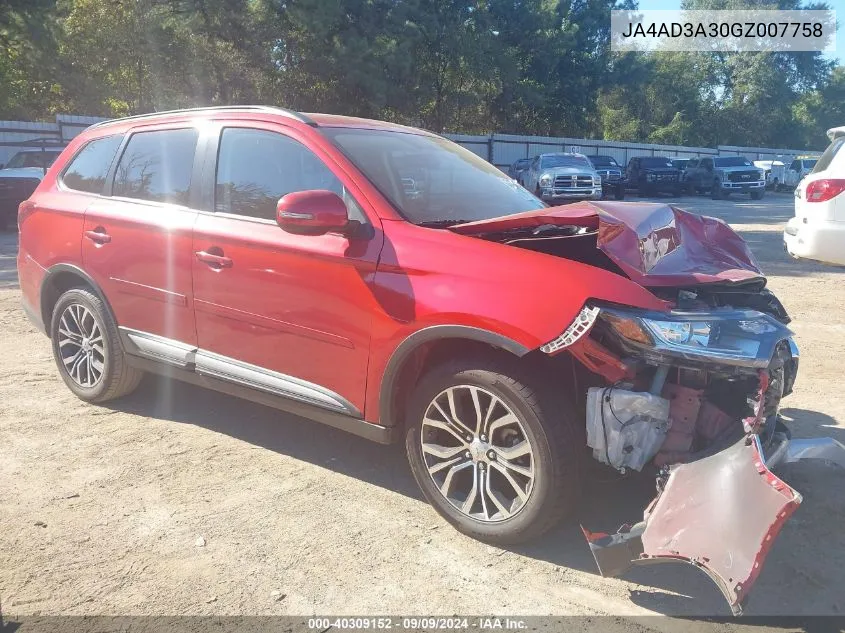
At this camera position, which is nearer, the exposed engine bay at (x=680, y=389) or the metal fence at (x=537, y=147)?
the exposed engine bay at (x=680, y=389)

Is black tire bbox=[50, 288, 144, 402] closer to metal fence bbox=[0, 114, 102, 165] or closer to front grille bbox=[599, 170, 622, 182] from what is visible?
metal fence bbox=[0, 114, 102, 165]

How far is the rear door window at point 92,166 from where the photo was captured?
4.84 m

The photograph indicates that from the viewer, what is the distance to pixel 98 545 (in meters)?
3.24

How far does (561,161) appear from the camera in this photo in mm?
23688

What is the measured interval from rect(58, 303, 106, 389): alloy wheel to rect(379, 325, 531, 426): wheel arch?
90.6 inches

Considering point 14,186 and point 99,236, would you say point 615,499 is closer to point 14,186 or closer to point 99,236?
point 99,236

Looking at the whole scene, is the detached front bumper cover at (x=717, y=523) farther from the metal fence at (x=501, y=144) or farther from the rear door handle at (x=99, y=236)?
the metal fence at (x=501, y=144)

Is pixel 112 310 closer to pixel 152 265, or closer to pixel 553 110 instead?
pixel 152 265

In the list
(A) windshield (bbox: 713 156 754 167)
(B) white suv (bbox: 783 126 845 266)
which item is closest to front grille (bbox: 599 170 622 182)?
(A) windshield (bbox: 713 156 754 167)

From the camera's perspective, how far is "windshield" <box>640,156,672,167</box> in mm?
32125

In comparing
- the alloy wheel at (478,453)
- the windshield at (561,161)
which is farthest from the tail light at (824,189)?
the windshield at (561,161)

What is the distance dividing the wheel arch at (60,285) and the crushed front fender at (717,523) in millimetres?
3420

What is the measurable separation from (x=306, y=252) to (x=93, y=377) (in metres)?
2.15

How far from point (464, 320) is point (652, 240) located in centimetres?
90
